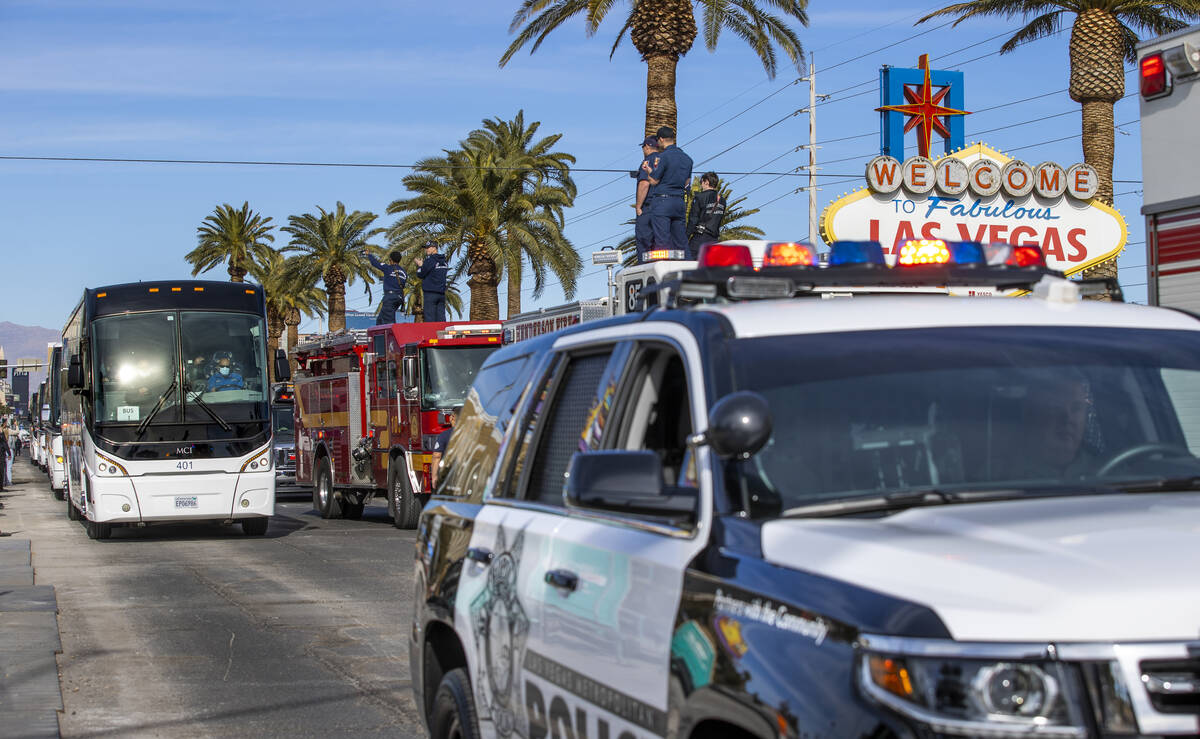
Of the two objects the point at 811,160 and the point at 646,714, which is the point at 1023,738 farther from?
the point at 811,160

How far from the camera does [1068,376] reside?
407 cm

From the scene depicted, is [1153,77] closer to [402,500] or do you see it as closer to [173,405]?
[402,500]

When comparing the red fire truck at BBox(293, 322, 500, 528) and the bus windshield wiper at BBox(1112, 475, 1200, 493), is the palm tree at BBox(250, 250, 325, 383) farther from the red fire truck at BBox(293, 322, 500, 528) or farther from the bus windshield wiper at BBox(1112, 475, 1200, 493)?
the bus windshield wiper at BBox(1112, 475, 1200, 493)

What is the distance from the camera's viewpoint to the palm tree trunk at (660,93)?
2664 cm

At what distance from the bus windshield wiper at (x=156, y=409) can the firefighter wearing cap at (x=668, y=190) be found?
8.07 meters

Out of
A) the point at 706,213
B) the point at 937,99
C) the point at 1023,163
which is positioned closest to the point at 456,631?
the point at 706,213

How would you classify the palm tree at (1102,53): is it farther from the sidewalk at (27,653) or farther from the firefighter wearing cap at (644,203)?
the sidewalk at (27,653)

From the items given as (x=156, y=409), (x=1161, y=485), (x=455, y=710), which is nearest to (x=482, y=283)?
(x=156, y=409)

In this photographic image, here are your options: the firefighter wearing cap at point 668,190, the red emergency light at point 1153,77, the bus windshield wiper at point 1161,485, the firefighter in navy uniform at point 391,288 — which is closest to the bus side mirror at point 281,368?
the firefighter in navy uniform at point 391,288

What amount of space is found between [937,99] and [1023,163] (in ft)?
35.6

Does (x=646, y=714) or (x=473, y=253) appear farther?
(x=473, y=253)

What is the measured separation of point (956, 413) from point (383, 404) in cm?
2063

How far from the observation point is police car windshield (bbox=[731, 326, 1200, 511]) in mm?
3697

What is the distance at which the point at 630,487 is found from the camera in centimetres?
358
